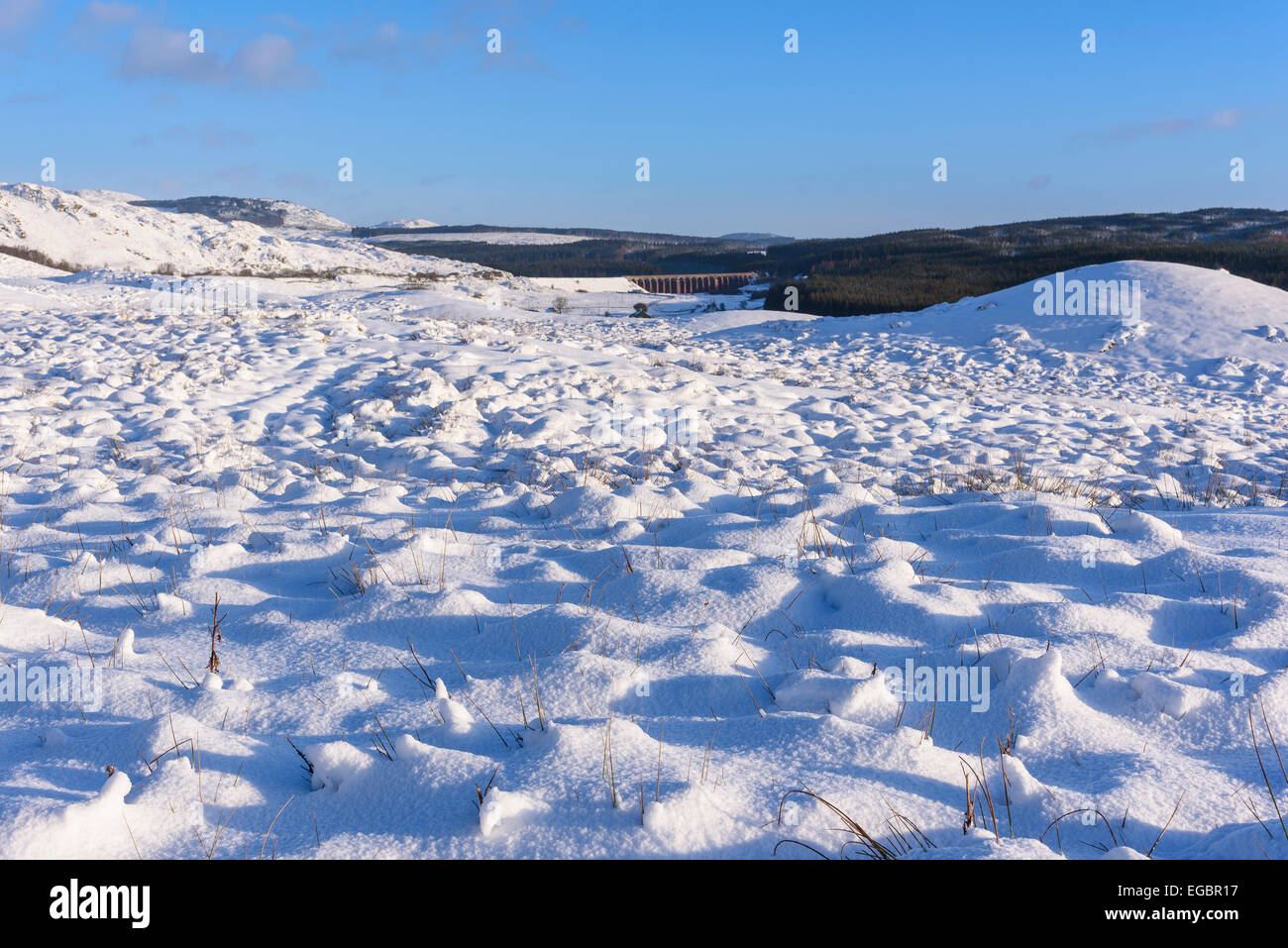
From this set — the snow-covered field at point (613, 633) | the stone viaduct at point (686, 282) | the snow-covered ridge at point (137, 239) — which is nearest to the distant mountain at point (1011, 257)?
the stone viaduct at point (686, 282)

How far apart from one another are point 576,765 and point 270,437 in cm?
575

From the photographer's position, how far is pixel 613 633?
9.12 feet

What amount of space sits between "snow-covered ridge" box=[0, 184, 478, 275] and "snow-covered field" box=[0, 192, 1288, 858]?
25158 mm

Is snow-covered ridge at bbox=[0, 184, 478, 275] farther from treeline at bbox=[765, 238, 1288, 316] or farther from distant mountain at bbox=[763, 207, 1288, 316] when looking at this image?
distant mountain at bbox=[763, 207, 1288, 316]

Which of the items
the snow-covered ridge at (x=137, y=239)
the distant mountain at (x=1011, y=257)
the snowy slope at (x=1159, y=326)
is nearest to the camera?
the snowy slope at (x=1159, y=326)

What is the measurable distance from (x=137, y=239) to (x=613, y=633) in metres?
35.0

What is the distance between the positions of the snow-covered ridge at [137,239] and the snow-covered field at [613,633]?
25158 millimetres

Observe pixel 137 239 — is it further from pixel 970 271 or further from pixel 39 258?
pixel 970 271

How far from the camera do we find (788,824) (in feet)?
5.73

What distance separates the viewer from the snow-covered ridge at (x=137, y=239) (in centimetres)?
2664

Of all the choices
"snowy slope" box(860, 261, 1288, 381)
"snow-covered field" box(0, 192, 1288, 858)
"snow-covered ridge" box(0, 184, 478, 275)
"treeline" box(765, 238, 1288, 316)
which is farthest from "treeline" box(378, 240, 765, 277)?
"snow-covered field" box(0, 192, 1288, 858)

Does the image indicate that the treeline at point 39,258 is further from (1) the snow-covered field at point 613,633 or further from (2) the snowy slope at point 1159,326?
(2) the snowy slope at point 1159,326
